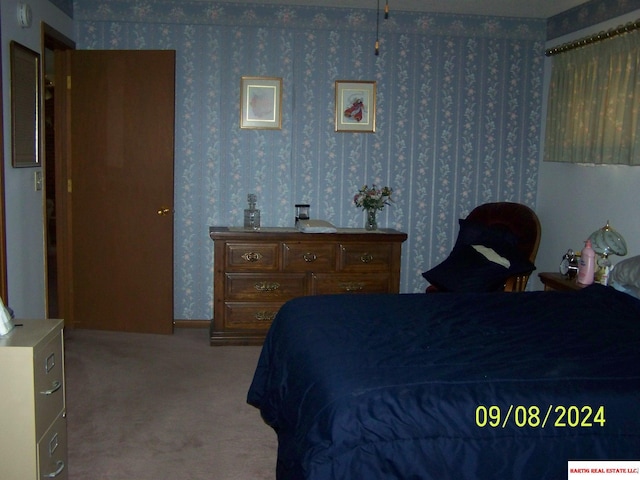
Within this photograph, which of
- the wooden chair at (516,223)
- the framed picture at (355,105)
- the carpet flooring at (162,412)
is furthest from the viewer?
the framed picture at (355,105)

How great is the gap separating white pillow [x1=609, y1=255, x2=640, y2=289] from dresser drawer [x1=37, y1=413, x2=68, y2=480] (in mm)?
2758

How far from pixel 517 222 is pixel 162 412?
290 cm

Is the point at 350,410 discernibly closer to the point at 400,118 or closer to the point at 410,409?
the point at 410,409

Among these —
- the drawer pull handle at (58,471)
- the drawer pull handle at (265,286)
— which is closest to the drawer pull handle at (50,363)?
the drawer pull handle at (58,471)

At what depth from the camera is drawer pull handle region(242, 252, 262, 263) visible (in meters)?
4.79

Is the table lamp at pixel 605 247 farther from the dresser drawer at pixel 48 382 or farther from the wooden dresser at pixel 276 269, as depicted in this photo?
the dresser drawer at pixel 48 382

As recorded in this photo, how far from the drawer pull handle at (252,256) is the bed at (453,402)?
2156 mm

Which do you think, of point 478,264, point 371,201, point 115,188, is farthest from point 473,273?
point 115,188

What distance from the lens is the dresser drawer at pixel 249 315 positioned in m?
4.81

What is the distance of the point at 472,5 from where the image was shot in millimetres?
4891

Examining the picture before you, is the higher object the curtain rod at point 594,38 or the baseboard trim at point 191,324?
the curtain rod at point 594,38

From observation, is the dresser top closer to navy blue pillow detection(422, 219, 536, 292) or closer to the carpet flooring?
navy blue pillow detection(422, 219, 536, 292)

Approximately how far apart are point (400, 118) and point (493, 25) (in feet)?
3.48
